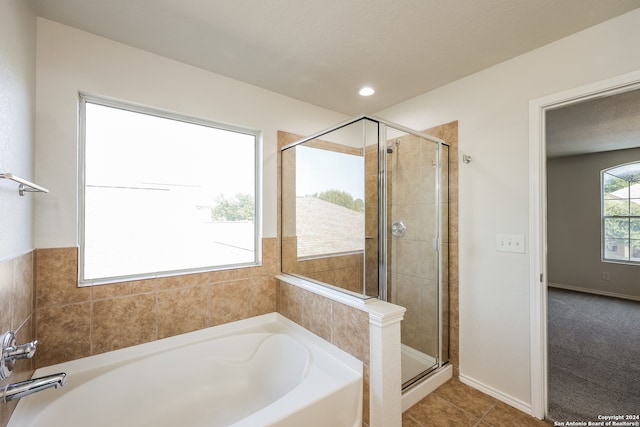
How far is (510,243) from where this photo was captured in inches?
74.2

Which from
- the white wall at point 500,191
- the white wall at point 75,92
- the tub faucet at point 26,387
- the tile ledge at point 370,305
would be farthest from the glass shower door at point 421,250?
the tub faucet at point 26,387

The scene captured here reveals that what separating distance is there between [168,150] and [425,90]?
7.18 ft

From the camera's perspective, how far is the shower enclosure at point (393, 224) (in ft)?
6.54

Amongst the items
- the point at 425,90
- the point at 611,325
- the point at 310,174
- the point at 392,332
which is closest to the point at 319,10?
the point at 310,174

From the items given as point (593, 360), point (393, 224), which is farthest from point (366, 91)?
point (593, 360)

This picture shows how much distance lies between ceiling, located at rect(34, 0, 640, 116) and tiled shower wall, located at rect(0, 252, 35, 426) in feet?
4.51

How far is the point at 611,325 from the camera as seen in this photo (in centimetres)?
326

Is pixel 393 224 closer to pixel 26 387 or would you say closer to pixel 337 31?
pixel 337 31

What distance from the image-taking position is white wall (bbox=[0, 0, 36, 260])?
107cm

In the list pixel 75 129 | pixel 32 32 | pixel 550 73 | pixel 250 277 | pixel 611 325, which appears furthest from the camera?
pixel 611 325

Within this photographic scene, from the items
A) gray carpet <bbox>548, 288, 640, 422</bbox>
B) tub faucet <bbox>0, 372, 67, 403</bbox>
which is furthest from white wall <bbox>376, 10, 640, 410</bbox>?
tub faucet <bbox>0, 372, 67, 403</bbox>

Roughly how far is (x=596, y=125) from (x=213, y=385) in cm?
489

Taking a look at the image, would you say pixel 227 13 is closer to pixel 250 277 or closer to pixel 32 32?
pixel 32 32

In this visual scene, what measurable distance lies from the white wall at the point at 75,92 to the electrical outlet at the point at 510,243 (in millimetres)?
2212
